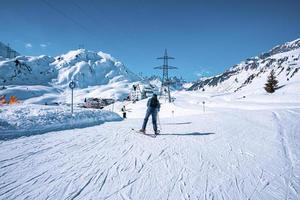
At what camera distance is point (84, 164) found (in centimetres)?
542

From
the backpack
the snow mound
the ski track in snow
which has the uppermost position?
the backpack

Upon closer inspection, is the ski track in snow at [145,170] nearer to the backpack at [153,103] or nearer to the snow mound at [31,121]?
the snow mound at [31,121]

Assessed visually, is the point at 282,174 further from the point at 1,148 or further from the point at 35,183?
the point at 1,148

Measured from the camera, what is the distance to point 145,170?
5.25 m

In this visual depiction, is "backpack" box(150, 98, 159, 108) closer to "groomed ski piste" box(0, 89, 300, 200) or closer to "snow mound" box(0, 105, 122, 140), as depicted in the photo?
"groomed ski piste" box(0, 89, 300, 200)

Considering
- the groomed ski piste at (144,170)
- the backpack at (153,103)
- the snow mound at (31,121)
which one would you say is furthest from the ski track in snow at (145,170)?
the backpack at (153,103)

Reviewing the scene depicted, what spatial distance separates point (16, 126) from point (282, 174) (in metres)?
9.64

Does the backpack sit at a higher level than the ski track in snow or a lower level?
higher

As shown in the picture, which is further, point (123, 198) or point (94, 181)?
point (94, 181)

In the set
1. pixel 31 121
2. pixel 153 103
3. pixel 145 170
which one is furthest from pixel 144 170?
pixel 31 121

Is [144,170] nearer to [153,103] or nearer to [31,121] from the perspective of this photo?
[153,103]

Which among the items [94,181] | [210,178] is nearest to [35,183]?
[94,181]

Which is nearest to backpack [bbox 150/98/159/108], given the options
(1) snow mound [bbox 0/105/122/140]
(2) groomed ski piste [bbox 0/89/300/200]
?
(2) groomed ski piste [bbox 0/89/300/200]

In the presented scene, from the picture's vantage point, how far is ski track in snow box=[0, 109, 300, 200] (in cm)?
408
